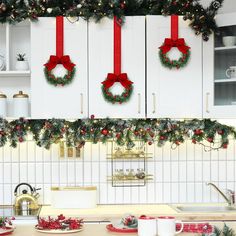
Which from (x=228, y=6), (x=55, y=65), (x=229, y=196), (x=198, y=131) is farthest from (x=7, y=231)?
(x=228, y=6)

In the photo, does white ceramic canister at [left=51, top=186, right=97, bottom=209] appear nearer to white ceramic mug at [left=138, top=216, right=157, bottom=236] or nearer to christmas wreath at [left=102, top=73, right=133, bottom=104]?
christmas wreath at [left=102, top=73, right=133, bottom=104]

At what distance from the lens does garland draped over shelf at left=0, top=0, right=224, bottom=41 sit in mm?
4418

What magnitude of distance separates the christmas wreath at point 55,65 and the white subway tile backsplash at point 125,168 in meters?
0.76

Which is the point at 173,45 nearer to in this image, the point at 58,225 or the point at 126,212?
the point at 126,212

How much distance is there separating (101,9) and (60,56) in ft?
1.57

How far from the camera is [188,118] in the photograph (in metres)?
4.61

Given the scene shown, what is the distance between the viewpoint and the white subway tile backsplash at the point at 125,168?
5008 mm

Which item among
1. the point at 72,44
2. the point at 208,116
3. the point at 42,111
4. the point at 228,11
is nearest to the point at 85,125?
the point at 42,111

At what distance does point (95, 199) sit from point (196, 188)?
91 cm

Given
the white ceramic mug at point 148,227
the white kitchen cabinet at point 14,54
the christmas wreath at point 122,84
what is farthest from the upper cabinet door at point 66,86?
the white ceramic mug at point 148,227

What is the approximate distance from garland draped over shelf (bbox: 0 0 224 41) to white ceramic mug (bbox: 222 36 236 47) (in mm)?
123

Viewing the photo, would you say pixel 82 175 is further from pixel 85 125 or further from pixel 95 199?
pixel 85 125

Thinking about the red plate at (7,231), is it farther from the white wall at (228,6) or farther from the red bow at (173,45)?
the white wall at (228,6)

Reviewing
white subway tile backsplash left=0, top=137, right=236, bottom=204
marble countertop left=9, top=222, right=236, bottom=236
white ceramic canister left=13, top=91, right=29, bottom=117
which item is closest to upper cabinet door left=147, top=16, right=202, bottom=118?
white subway tile backsplash left=0, top=137, right=236, bottom=204
